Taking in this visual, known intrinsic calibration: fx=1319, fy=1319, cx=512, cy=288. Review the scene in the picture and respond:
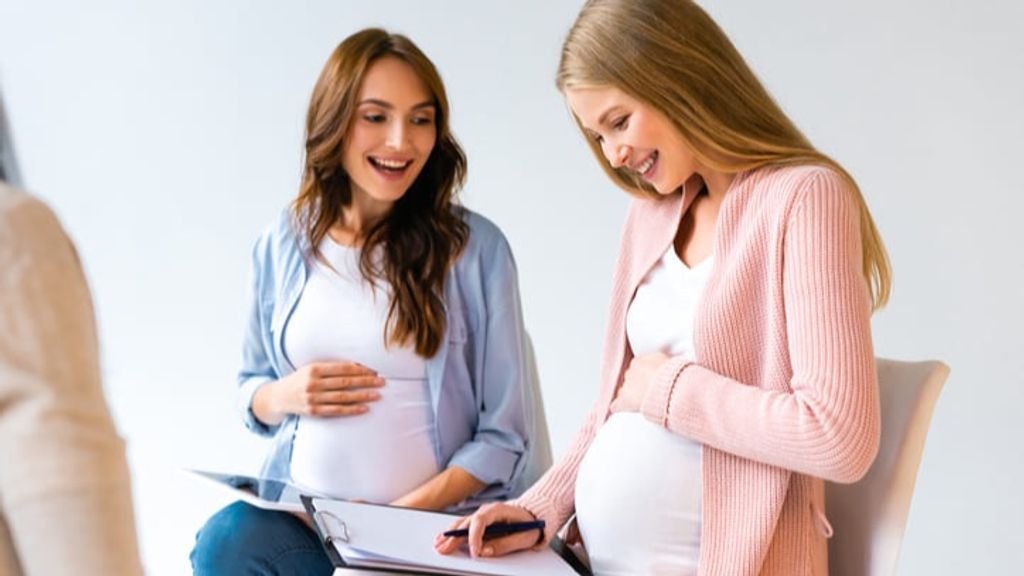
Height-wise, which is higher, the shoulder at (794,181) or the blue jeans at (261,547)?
the shoulder at (794,181)

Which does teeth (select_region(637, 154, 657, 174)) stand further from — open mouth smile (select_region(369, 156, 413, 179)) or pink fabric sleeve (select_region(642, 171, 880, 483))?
open mouth smile (select_region(369, 156, 413, 179))

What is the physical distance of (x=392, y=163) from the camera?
6.59 ft

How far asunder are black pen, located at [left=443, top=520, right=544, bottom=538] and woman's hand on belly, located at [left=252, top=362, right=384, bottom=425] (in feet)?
1.41

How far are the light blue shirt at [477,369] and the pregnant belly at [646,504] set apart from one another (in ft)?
1.49

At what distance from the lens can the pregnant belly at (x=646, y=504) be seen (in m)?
1.48

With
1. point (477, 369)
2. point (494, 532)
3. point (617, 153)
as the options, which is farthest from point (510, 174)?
point (494, 532)

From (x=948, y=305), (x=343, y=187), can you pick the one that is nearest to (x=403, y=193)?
(x=343, y=187)

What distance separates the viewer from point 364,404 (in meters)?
1.95

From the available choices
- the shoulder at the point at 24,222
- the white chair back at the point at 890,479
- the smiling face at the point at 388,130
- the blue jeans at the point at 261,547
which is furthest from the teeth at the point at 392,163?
the shoulder at the point at 24,222

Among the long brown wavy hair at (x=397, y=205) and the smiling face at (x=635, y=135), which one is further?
the long brown wavy hair at (x=397, y=205)

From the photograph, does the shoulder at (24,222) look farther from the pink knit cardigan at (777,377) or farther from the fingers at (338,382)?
the fingers at (338,382)

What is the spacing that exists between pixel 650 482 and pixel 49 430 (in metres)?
0.88

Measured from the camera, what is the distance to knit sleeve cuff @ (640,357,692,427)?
1451mm

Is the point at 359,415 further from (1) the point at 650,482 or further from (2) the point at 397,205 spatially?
(1) the point at 650,482
